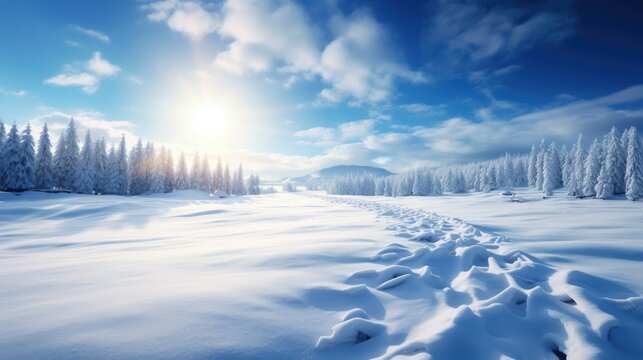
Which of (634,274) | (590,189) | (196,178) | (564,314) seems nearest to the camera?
(564,314)

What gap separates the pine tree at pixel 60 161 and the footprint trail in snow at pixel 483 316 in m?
52.4

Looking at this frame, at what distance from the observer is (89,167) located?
131 ft

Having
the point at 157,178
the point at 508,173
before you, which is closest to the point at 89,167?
the point at 157,178

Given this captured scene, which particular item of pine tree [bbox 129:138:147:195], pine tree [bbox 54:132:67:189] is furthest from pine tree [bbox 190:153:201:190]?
pine tree [bbox 54:132:67:189]

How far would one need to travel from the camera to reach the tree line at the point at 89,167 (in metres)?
32.5

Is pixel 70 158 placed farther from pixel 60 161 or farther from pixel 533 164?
pixel 533 164

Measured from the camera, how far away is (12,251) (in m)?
7.68

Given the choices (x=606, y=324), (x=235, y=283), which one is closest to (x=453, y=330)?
(x=606, y=324)

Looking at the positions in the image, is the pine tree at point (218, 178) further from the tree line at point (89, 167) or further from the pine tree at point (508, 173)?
the pine tree at point (508, 173)

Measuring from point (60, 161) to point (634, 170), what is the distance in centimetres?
8200

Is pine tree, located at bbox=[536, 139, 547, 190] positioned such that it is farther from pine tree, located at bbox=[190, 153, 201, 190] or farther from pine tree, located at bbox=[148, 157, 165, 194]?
pine tree, located at bbox=[148, 157, 165, 194]

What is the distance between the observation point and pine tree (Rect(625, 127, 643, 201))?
113 ft

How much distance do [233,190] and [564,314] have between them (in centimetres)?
8078

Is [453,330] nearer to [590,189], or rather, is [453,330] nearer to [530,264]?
[530,264]
